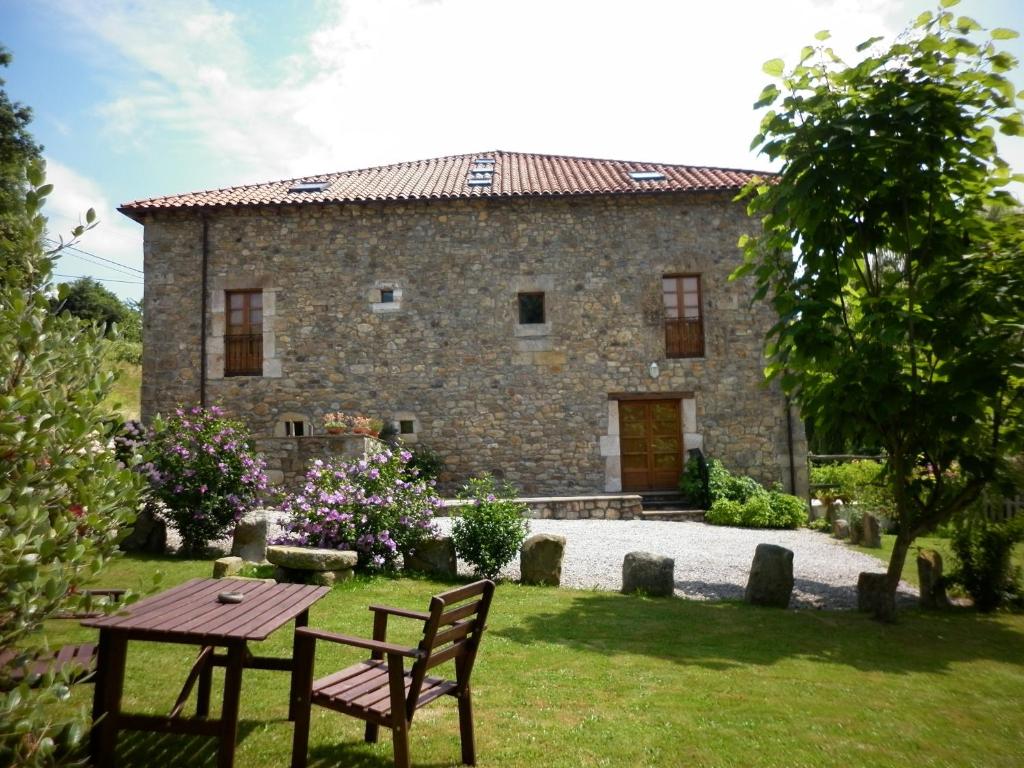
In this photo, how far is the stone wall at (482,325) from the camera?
42.7 feet

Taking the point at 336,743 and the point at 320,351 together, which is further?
the point at 320,351

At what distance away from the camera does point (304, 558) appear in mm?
6191

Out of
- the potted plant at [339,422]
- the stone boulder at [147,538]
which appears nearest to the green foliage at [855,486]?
the potted plant at [339,422]

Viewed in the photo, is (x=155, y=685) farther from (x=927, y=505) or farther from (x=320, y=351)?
(x=320, y=351)

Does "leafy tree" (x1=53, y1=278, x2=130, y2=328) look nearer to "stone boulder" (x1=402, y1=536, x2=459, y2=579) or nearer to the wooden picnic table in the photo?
"stone boulder" (x1=402, y1=536, x2=459, y2=579)

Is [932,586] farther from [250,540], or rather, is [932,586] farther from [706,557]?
[250,540]

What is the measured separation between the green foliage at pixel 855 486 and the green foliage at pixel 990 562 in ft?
8.37

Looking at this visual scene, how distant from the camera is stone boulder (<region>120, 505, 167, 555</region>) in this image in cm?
763

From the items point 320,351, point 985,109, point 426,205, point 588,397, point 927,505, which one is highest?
point 426,205

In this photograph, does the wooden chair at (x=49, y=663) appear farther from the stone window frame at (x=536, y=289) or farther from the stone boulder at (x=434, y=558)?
the stone window frame at (x=536, y=289)

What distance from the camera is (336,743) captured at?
319 centimetres

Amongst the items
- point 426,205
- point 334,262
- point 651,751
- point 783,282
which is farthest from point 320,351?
point 651,751

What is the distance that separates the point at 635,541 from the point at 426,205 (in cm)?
762

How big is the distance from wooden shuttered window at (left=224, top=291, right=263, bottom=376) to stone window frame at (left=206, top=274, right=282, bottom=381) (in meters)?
0.11
